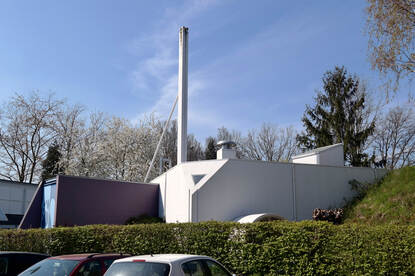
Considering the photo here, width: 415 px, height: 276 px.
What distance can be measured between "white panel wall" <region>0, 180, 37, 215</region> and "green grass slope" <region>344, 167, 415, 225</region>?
2223 centimetres

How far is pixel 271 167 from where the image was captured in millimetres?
16766

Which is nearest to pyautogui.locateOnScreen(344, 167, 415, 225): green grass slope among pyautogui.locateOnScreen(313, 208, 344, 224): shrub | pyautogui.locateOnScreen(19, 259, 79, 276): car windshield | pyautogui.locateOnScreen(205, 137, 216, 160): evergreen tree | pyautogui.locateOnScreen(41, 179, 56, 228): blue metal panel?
pyautogui.locateOnScreen(313, 208, 344, 224): shrub

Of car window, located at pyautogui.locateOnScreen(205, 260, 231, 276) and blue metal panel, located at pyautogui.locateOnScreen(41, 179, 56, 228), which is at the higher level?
blue metal panel, located at pyautogui.locateOnScreen(41, 179, 56, 228)

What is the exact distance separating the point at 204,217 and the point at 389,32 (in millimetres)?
9222

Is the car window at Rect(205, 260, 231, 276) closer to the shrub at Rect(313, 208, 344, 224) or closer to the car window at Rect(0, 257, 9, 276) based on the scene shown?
the car window at Rect(0, 257, 9, 276)

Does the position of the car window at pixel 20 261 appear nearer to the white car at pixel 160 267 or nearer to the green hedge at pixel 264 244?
the green hedge at pixel 264 244

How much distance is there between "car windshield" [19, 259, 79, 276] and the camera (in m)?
7.07

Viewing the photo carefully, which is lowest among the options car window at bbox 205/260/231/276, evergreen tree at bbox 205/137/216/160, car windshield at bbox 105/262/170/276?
car window at bbox 205/260/231/276

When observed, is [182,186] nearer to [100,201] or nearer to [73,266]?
[100,201]

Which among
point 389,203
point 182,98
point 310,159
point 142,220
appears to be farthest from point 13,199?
point 389,203

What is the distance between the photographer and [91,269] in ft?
23.8

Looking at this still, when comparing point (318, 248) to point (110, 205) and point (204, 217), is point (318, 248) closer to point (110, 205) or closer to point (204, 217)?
point (204, 217)

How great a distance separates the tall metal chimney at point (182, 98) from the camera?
70.6ft

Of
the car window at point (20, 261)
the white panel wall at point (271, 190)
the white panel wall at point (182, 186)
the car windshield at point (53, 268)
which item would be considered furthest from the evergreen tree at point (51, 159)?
the car windshield at point (53, 268)
